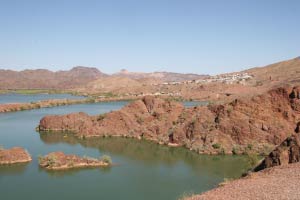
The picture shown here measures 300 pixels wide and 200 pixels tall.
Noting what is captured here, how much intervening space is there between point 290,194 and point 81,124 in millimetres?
40361

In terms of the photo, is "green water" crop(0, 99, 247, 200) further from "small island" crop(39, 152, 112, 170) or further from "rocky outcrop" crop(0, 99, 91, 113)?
"rocky outcrop" crop(0, 99, 91, 113)

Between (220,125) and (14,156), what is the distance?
22.5 m

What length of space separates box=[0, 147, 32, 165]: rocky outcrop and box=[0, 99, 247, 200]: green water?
94cm

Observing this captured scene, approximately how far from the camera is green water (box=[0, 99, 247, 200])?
28.4m

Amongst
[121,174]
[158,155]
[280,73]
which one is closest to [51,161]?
[121,174]

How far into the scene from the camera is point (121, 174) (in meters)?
33.8

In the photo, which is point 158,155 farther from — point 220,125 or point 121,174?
point 121,174

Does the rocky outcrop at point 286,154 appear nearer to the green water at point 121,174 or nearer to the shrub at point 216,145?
the green water at point 121,174

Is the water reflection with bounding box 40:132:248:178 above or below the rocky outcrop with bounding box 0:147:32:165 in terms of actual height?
below

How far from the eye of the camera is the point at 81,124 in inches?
2215

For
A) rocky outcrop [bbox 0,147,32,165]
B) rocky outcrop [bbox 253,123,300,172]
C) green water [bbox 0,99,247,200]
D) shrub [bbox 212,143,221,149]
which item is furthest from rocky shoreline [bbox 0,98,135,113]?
rocky outcrop [bbox 253,123,300,172]

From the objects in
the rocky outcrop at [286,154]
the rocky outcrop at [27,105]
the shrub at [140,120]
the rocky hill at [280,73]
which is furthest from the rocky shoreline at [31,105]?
the rocky outcrop at [286,154]

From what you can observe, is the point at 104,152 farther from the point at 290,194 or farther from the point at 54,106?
the point at 54,106

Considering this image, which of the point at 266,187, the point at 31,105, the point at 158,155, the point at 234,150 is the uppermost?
the point at 266,187
